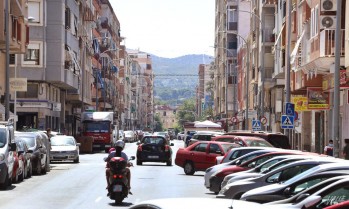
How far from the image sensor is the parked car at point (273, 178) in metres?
17.2

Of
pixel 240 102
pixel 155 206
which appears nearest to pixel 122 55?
pixel 240 102

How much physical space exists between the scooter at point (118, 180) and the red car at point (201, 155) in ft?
43.8

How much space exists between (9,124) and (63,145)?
1877 cm

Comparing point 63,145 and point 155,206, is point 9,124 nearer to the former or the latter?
point 63,145

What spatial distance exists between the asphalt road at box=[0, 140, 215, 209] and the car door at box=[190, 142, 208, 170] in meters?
0.48

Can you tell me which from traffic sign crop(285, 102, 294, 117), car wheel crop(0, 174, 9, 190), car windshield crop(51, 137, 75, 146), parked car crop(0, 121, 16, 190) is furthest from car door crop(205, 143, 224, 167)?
car windshield crop(51, 137, 75, 146)

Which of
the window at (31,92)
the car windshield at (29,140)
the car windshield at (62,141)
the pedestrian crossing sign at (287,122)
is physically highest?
the window at (31,92)

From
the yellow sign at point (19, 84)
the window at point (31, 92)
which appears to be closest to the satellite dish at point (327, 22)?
the yellow sign at point (19, 84)

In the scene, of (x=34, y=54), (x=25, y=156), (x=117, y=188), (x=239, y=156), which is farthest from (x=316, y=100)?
(x=34, y=54)

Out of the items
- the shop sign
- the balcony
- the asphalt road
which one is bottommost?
the asphalt road

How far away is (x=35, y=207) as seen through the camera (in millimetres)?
21203

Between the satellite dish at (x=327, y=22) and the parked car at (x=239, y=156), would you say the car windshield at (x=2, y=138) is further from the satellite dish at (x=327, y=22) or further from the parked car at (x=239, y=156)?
the satellite dish at (x=327, y=22)

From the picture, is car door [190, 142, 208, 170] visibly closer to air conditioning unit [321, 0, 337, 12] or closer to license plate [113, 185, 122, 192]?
air conditioning unit [321, 0, 337, 12]

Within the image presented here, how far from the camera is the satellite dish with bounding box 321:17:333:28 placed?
34359mm
